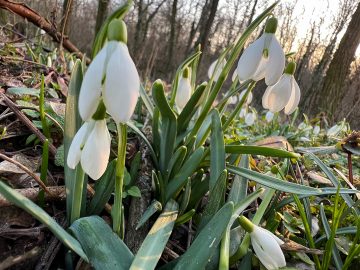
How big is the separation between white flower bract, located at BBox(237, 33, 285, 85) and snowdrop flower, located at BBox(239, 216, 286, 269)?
378 millimetres

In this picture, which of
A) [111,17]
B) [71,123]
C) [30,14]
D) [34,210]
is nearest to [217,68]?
[71,123]

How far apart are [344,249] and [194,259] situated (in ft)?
1.89

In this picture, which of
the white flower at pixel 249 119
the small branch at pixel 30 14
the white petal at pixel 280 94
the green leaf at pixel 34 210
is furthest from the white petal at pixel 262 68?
the white flower at pixel 249 119

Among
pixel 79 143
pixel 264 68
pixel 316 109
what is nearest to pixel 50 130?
pixel 79 143

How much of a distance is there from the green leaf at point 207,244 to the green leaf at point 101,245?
0.12 meters

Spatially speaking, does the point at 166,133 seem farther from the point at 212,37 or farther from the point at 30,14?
the point at 212,37

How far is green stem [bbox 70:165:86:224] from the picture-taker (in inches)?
28.7

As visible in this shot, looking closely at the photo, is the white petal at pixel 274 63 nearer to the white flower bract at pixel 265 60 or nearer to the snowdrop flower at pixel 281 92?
the white flower bract at pixel 265 60

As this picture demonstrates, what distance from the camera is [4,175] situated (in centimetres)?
94

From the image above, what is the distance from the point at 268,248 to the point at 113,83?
1.61ft

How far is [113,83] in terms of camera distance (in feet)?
1.74

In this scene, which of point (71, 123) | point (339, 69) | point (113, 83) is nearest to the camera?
point (113, 83)

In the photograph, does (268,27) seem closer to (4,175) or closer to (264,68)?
(264,68)

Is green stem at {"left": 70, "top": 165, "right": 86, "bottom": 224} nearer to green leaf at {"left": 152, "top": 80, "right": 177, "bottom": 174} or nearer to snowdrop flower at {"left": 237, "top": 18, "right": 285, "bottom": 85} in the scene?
green leaf at {"left": 152, "top": 80, "right": 177, "bottom": 174}
